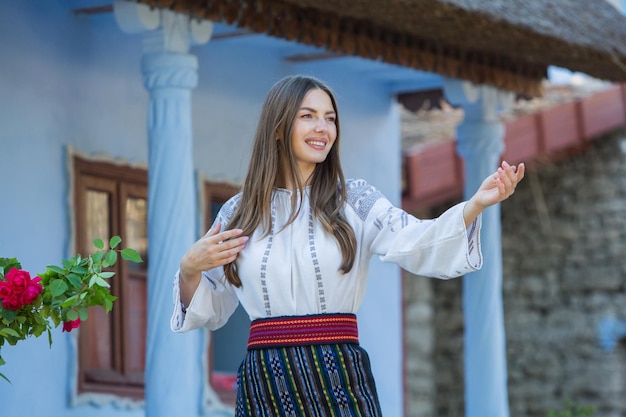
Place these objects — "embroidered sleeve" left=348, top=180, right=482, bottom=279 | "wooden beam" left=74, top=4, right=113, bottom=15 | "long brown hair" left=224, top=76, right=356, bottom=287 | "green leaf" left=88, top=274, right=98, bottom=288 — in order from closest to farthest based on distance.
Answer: "embroidered sleeve" left=348, top=180, right=482, bottom=279, "long brown hair" left=224, top=76, right=356, bottom=287, "green leaf" left=88, top=274, right=98, bottom=288, "wooden beam" left=74, top=4, right=113, bottom=15

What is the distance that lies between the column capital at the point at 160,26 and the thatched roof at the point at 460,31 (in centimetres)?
12

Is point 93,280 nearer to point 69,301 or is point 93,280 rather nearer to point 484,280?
point 69,301

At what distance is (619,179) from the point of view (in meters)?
11.1

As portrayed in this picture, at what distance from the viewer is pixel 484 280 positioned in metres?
8.35

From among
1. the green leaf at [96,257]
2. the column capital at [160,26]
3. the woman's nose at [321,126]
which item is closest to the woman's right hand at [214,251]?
the woman's nose at [321,126]

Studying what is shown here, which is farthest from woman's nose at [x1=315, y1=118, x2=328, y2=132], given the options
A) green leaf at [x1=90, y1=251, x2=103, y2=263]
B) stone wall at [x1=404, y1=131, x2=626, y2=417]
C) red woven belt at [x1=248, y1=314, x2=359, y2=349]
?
stone wall at [x1=404, y1=131, x2=626, y2=417]

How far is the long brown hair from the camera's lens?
3.63 meters

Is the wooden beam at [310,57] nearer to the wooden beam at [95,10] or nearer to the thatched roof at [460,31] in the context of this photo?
the thatched roof at [460,31]

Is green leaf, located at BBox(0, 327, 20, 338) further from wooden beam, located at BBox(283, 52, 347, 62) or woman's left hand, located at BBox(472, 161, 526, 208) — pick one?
wooden beam, located at BBox(283, 52, 347, 62)

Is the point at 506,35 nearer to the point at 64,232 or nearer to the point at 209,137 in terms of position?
the point at 209,137

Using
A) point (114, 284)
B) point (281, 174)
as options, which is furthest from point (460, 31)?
point (281, 174)

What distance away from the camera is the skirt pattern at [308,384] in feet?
11.5

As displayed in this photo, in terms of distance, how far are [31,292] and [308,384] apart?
38.3 inches

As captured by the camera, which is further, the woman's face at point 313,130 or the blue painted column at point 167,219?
the blue painted column at point 167,219
